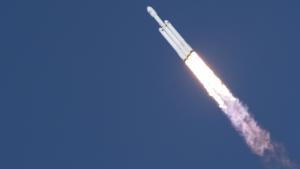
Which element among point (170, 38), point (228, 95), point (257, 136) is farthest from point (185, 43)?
point (257, 136)

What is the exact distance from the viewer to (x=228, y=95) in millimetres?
73688

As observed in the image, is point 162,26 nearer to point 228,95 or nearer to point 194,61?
point 194,61

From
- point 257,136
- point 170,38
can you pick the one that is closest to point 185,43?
point 170,38

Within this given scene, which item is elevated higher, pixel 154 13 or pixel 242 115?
pixel 154 13

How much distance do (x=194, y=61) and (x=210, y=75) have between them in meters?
2.26

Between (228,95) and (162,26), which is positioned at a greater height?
(162,26)

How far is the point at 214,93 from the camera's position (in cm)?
7375

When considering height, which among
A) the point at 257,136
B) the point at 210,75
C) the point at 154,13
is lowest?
the point at 257,136

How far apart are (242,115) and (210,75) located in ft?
15.5

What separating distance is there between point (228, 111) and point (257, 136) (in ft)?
12.0

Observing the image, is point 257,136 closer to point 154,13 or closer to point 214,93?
point 214,93

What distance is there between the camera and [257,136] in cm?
7431

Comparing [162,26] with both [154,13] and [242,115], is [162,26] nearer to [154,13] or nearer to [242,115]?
[154,13]

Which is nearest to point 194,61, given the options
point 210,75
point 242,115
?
point 210,75
